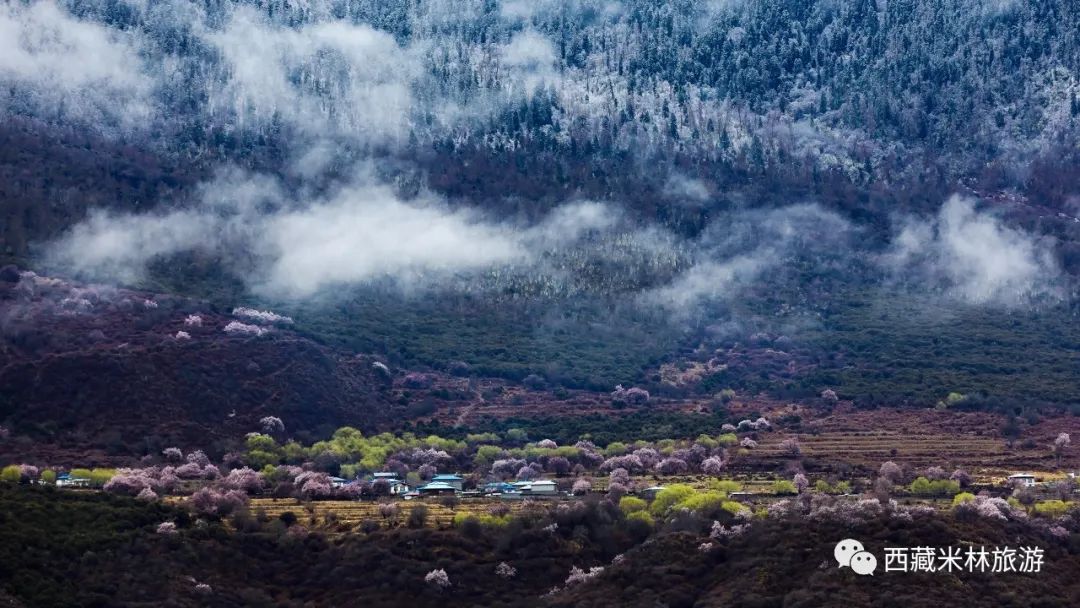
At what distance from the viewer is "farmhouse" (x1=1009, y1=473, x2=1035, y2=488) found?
114m

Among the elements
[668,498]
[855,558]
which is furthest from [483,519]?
[855,558]

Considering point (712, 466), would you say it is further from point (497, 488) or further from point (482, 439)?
point (482, 439)

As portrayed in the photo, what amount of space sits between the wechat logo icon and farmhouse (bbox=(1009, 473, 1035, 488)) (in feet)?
108

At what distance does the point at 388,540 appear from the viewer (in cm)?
9638

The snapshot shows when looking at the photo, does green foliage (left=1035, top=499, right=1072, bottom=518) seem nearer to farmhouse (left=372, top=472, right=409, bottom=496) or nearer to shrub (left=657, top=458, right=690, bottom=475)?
shrub (left=657, top=458, right=690, bottom=475)

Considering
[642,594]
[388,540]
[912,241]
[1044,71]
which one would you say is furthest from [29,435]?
[1044,71]

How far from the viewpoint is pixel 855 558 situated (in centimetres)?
8362

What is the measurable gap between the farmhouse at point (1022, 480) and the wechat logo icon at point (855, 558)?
108 feet

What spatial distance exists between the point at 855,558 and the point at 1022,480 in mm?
38014

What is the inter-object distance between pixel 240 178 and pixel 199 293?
30853mm

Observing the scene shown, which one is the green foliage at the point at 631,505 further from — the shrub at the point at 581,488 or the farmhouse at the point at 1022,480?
the farmhouse at the point at 1022,480

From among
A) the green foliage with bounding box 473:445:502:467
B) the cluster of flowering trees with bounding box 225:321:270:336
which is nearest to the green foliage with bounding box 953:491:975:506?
the green foliage with bounding box 473:445:502:467

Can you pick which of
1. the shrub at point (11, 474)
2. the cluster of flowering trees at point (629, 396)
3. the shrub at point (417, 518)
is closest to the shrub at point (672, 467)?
the cluster of flowering trees at point (629, 396)

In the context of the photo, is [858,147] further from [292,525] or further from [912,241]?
[292,525]
